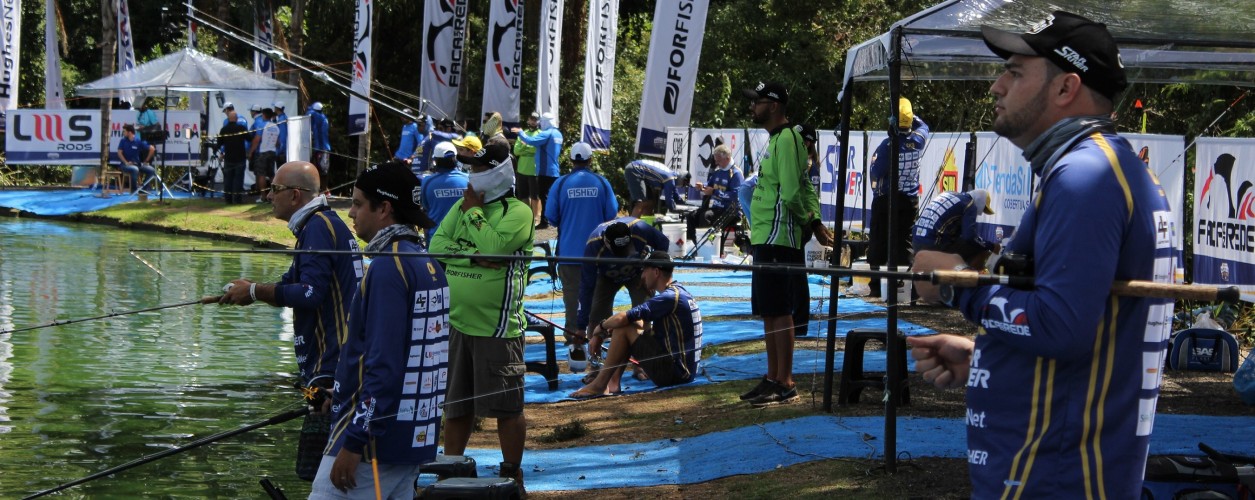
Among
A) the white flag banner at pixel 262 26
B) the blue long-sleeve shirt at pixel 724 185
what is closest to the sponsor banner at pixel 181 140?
the white flag banner at pixel 262 26

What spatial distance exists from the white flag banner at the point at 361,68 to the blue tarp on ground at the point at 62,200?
455 cm

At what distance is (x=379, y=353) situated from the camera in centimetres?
449

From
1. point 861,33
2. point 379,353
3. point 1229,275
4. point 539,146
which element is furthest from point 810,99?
point 379,353

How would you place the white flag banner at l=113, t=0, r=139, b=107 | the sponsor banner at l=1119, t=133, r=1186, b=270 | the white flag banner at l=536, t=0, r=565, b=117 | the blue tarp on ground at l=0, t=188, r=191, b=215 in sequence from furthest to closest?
the white flag banner at l=113, t=0, r=139, b=107 → the blue tarp on ground at l=0, t=188, r=191, b=215 → the white flag banner at l=536, t=0, r=565, b=117 → the sponsor banner at l=1119, t=133, r=1186, b=270

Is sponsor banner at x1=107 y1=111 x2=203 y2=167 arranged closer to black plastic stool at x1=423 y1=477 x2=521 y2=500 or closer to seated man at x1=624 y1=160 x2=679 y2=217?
seated man at x1=624 y1=160 x2=679 y2=217

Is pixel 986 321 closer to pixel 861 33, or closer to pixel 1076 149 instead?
pixel 1076 149

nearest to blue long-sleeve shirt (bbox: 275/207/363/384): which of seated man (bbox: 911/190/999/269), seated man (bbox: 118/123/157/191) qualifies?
seated man (bbox: 911/190/999/269)

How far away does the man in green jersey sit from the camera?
865cm

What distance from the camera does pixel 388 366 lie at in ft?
14.7

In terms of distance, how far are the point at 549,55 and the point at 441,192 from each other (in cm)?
1267

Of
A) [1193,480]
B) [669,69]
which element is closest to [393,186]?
[1193,480]

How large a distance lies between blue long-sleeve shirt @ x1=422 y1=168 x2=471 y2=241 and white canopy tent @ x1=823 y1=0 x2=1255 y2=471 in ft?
12.8

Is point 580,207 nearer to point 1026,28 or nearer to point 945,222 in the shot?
point 1026,28

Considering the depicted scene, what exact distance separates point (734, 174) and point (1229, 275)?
8.84m
